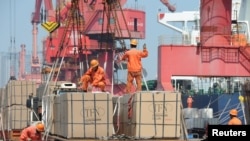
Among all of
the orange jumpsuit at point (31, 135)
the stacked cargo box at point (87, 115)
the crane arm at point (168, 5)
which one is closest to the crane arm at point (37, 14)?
the crane arm at point (168, 5)

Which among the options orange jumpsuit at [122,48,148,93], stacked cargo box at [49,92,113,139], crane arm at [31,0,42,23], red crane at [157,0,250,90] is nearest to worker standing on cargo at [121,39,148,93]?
orange jumpsuit at [122,48,148,93]

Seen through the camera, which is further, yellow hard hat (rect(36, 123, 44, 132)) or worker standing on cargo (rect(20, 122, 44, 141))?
worker standing on cargo (rect(20, 122, 44, 141))

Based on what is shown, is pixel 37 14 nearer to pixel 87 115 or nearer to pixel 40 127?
pixel 40 127

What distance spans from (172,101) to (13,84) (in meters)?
10.8

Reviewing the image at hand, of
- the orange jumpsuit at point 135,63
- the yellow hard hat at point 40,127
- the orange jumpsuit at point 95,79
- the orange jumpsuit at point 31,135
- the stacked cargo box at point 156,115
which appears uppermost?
the orange jumpsuit at point 135,63

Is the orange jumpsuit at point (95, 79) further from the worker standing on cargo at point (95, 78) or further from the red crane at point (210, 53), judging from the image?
the red crane at point (210, 53)

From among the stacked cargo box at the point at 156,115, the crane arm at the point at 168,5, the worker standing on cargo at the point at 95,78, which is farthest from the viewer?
the crane arm at the point at 168,5

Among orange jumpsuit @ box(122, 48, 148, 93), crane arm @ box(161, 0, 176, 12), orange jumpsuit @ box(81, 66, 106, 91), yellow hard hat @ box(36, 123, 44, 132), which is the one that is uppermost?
crane arm @ box(161, 0, 176, 12)

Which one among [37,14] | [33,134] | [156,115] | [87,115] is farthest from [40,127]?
[37,14]

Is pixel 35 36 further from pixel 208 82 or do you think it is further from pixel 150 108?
pixel 150 108

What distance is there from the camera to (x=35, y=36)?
14412 cm

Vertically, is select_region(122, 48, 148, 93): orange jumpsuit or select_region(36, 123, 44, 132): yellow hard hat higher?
select_region(122, 48, 148, 93): orange jumpsuit

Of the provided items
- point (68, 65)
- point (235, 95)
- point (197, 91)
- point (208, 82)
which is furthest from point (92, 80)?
point (68, 65)

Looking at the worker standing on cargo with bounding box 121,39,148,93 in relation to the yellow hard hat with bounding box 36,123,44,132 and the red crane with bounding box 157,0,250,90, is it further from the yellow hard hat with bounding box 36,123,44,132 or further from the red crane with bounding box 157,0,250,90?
the red crane with bounding box 157,0,250,90
